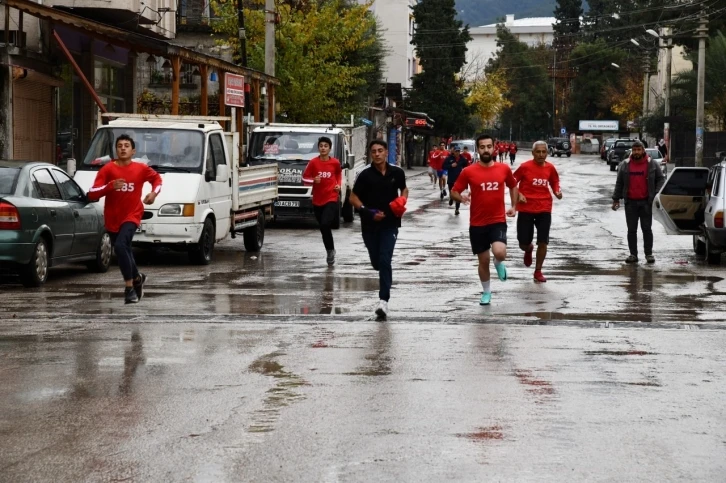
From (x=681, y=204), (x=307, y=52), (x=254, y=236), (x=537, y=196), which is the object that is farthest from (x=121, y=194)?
(x=307, y=52)

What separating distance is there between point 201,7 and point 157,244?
36929 millimetres

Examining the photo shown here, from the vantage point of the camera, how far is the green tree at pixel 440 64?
91.8 metres

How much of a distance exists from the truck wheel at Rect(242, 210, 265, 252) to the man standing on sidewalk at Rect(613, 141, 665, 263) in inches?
236

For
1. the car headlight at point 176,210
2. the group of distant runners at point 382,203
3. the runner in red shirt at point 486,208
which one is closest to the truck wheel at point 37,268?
the group of distant runners at point 382,203

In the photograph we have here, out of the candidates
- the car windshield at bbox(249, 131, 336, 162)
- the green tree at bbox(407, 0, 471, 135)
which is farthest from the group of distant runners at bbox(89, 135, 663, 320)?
the green tree at bbox(407, 0, 471, 135)

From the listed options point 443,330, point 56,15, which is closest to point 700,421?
point 443,330

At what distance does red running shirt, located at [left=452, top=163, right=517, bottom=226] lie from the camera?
13.7m

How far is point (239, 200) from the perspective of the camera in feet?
67.6

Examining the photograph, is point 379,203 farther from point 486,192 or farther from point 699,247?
point 699,247

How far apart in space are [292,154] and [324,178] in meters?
9.45

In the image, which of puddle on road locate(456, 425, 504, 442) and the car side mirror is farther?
the car side mirror

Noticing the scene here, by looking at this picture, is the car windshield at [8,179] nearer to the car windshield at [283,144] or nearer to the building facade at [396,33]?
the car windshield at [283,144]

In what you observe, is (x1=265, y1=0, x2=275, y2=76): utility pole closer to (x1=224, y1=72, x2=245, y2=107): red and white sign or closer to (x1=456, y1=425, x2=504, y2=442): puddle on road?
(x1=224, y1=72, x2=245, y2=107): red and white sign

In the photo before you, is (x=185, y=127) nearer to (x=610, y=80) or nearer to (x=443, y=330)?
(x=443, y=330)
